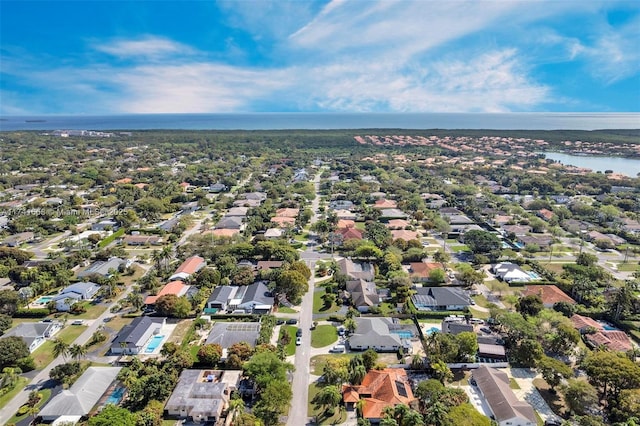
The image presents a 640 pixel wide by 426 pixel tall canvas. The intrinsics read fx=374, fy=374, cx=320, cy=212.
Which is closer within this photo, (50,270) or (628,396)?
(628,396)

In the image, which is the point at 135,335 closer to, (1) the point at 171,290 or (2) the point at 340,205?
(1) the point at 171,290

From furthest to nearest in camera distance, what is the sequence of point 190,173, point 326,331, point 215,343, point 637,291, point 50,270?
point 190,173, point 50,270, point 637,291, point 326,331, point 215,343

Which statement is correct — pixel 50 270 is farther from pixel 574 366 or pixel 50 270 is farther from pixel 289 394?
pixel 574 366

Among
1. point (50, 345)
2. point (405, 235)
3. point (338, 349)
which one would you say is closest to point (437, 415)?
point (338, 349)

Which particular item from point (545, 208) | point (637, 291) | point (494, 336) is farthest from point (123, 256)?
point (545, 208)

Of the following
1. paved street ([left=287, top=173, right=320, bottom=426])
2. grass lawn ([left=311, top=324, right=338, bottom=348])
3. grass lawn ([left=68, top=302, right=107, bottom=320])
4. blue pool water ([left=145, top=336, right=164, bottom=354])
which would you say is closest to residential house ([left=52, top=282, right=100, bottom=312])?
grass lawn ([left=68, top=302, right=107, bottom=320])

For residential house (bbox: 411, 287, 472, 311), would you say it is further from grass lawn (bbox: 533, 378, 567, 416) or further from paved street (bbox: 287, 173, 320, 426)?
paved street (bbox: 287, 173, 320, 426)
